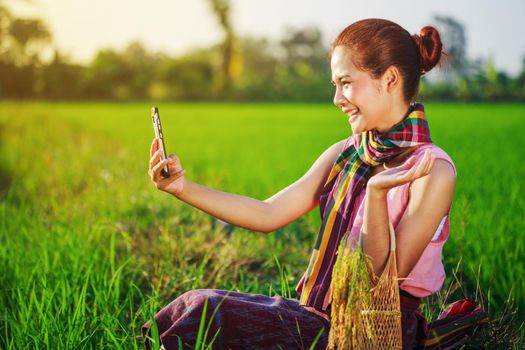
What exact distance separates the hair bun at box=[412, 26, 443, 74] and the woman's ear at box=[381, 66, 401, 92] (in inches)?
4.2

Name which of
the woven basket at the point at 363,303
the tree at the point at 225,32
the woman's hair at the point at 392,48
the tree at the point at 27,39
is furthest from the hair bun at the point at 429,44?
the tree at the point at 225,32

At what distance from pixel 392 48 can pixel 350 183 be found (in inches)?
14.9

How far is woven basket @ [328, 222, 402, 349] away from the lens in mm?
1515

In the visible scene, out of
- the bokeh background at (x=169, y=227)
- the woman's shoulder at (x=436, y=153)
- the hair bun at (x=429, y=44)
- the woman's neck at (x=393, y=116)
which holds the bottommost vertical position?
the bokeh background at (x=169, y=227)

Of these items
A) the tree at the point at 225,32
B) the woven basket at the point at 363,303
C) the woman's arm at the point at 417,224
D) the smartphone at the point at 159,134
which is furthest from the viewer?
the tree at the point at 225,32

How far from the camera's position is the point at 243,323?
5.94 feet

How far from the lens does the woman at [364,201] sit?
176cm

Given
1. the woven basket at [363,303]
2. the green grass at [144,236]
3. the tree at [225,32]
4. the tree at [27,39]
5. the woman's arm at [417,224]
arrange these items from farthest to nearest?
the tree at [225,32]
the tree at [27,39]
the green grass at [144,236]
the woman's arm at [417,224]
the woven basket at [363,303]

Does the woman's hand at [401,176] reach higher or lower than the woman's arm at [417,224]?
higher

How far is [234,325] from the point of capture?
181 centimetres

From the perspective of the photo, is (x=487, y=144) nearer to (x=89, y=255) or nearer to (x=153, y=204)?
(x=153, y=204)

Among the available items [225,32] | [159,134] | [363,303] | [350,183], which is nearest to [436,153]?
[350,183]

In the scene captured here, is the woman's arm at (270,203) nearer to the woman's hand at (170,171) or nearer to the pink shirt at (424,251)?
the woman's hand at (170,171)

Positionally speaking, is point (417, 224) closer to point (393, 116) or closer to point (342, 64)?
point (393, 116)
